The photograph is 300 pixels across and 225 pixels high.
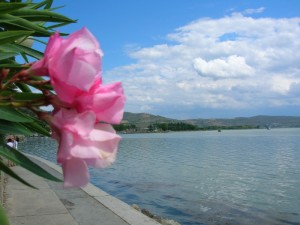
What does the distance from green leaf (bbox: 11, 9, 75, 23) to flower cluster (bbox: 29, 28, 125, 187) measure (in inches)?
36.5

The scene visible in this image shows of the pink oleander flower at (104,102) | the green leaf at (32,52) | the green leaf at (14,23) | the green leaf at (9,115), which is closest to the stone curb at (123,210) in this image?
the green leaf at (32,52)

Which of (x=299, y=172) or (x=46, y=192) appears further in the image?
(x=299, y=172)

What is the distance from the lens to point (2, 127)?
1144mm

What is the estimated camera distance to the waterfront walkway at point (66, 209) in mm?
7723

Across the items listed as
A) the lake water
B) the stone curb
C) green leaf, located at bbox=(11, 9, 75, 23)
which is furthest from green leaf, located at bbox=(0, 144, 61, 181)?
Result: the lake water

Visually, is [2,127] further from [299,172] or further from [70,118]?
[299,172]

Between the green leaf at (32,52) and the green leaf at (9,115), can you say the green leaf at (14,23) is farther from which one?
the green leaf at (9,115)

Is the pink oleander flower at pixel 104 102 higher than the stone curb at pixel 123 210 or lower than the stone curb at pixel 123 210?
higher

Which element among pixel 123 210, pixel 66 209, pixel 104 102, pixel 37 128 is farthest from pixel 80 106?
pixel 66 209

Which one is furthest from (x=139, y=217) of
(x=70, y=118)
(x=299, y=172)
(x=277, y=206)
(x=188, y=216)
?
(x=299, y=172)

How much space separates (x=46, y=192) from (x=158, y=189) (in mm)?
14456

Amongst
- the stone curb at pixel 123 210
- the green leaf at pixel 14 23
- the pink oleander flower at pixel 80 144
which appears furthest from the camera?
the stone curb at pixel 123 210

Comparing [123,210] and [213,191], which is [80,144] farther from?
[213,191]

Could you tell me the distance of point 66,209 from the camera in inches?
345
